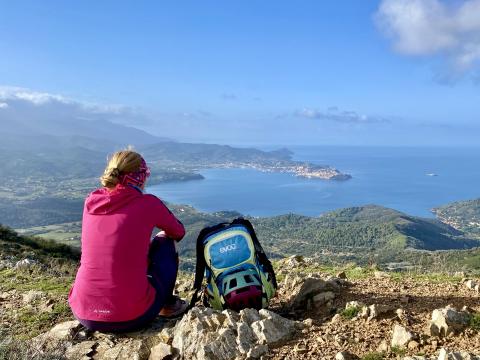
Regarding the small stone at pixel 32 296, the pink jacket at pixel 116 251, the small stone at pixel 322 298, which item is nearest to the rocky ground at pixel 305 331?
the small stone at pixel 322 298

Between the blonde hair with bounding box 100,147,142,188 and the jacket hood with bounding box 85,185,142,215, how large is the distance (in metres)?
0.09

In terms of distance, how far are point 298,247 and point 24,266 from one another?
95.8 metres

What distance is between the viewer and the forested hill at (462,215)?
13325 centimetres

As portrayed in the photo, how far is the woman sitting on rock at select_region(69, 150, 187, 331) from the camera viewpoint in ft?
13.7

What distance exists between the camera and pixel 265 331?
403 centimetres

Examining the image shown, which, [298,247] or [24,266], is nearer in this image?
[24,266]

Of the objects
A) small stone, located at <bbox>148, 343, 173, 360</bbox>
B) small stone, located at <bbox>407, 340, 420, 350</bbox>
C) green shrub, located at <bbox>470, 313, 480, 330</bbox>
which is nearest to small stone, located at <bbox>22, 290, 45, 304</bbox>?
small stone, located at <bbox>148, 343, 173, 360</bbox>

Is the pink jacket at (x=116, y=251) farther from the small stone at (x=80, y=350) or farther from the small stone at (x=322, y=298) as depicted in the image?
the small stone at (x=322, y=298)

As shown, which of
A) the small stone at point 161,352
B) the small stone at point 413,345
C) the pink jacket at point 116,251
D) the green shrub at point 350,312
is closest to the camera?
the small stone at point 413,345

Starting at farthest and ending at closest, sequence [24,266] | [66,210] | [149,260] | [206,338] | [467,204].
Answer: [467,204] < [66,210] < [24,266] < [149,260] < [206,338]

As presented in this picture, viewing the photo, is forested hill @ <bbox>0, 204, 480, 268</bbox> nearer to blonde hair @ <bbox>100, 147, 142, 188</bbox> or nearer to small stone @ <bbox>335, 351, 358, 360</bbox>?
blonde hair @ <bbox>100, 147, 142, 188</bbox>

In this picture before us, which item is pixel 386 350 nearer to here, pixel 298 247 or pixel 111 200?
pixel 111 200

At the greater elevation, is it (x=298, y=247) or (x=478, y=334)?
(x=478, y=334)

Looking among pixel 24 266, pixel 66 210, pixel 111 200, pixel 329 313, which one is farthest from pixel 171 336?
pixel 66 210
